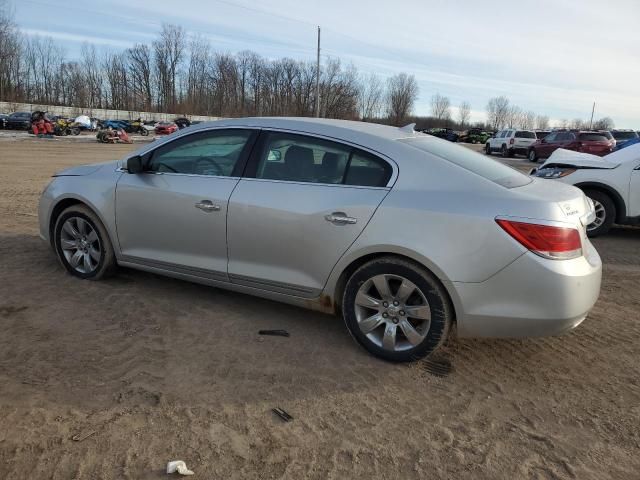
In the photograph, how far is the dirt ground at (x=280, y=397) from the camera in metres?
2.50

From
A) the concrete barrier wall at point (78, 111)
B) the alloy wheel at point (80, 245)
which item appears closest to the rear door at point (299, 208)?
the alloy wheel at point (80, 245)

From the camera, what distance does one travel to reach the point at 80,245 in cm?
489

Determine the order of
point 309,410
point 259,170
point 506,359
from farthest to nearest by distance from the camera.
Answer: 1. point 259,170
2. point 506,359
3. point 309,410

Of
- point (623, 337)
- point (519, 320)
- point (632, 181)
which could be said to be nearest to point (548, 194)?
point (519, 320)

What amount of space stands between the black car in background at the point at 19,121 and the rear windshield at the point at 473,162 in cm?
4739

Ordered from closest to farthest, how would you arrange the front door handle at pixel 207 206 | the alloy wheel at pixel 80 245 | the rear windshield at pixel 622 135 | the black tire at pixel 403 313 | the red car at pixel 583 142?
1. the black tire at pixel 403 313
2. the front door handle at pixel 207 206
3. the alloy wheel at pixel 80 245
4. the red car at pixel 583 142
5. the rear windshield at pixel 622 135

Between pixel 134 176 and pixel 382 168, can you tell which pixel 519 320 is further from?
pixel 134 176

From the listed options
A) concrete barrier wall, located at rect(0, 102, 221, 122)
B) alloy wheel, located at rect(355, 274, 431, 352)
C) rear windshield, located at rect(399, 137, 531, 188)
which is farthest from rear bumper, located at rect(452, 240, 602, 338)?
concrete barrier wall, located at rect(0, 102, 221, 122)

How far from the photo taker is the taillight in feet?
9.94

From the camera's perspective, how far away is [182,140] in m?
4.36

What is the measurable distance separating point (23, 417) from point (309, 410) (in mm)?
1531

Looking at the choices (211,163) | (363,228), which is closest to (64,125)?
(211,163)

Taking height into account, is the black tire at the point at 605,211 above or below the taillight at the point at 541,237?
below

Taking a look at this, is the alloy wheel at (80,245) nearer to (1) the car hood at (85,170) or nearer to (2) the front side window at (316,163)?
(1) the car hood at (85,170)
